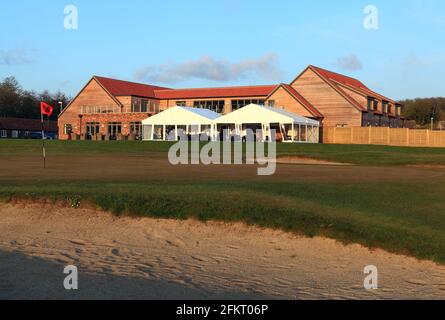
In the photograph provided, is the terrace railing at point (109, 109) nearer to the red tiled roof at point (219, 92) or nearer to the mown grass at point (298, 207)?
the red tiled roof at point (219, 92)

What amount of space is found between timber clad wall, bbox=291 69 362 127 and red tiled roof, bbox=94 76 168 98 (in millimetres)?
26625

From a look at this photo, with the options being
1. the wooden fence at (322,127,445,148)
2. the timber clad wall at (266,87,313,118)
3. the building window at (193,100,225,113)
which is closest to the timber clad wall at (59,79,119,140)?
the building window at (193,100,225,113)

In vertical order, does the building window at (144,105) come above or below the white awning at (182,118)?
above

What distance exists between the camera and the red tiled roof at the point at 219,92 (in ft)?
262


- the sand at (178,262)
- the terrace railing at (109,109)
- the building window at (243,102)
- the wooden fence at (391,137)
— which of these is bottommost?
the sand at (178,262)

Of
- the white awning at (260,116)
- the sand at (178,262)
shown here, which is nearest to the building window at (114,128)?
the white awning at (260,116)

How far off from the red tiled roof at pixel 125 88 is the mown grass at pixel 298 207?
68916 millimetres

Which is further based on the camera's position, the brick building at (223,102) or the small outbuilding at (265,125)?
the brick building at (223,102)

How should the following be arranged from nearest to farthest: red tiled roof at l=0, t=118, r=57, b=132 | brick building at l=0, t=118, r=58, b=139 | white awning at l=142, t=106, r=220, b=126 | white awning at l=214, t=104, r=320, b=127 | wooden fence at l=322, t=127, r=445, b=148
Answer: white awning at l=214, t=104, r=320, b=127, wooden fence at l=322, t=127, r=445, b=148, white awning at l=142, t=106, r=220, b=126, brick building at l=0, t=118, r=58, b=139, red tiled roof at l=0, t=118, r=57, b=132

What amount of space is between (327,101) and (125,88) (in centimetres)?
3508

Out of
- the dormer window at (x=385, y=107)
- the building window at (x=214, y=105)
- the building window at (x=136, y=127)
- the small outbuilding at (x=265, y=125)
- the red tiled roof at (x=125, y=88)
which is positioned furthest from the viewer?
the red tiled roof at (x=125, y=88)

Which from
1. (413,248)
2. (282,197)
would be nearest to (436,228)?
(413,248)

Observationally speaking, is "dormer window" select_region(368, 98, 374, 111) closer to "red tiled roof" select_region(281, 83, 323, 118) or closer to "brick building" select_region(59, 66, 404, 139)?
"brick building" select_region(59, 66, 404, 139)

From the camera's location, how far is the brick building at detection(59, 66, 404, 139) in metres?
72.4
